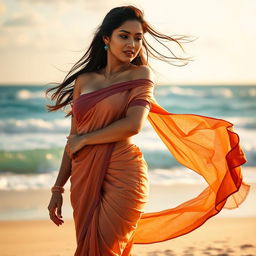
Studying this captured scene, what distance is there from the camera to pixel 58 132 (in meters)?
22.1

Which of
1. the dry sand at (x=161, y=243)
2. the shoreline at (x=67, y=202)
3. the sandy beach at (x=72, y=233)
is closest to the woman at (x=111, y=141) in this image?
the dry sand at (x=161, y=243)

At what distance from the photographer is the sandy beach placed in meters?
7.55

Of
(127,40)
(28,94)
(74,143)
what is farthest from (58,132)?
(127,40)

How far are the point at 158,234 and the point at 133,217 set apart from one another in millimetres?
865

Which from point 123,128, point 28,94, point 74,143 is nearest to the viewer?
point 123,128

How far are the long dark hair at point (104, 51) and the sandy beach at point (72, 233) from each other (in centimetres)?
262

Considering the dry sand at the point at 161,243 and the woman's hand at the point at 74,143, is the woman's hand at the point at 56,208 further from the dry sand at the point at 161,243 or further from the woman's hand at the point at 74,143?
the dry sand at the point at 161,243

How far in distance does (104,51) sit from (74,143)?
0.65 metres

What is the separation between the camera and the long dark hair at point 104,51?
15.4ft

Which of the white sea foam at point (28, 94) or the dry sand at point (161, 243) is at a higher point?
the dry sand at point (161, 243)

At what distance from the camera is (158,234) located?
5.43m

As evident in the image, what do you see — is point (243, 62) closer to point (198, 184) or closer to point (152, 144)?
point (152, 144)

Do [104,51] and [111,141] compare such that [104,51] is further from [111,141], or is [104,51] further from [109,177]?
[109,177]

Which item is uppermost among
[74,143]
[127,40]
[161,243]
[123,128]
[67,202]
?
[127,40]
